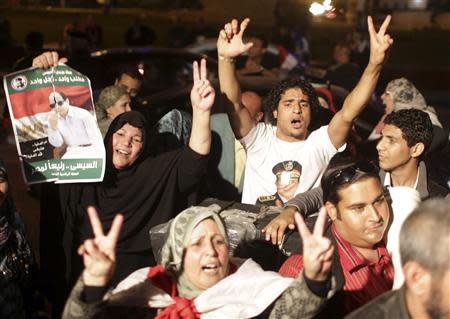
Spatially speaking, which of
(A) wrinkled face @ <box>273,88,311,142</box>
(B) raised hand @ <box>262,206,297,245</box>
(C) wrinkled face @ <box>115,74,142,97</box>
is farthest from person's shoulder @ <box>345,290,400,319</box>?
(C) wrinkled face @ <box>115,74,142,97</box>

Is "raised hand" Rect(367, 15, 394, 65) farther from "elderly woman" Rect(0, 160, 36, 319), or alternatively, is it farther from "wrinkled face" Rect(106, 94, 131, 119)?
"elderly woman" Rect(0, 160, 36, 319)

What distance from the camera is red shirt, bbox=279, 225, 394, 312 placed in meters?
4.27

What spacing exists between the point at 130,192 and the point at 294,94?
50.0 inches

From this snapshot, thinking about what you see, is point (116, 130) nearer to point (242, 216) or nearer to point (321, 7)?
point (242, 216)

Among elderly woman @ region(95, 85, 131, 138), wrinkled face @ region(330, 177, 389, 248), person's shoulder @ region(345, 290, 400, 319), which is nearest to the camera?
person's shoulder @ region(345, 290, 400, 319)

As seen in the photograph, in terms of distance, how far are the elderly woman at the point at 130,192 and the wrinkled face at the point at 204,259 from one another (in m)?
1.45

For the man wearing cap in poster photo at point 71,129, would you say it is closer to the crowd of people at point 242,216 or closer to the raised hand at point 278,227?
the crowd of people at point 242,216

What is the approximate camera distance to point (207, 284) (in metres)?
4.00

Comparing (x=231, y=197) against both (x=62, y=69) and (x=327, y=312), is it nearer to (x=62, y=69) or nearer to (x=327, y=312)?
(x=62, y=69)

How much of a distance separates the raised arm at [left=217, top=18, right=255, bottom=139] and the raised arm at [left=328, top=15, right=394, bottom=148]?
0.56 m

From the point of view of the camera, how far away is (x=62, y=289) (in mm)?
5746

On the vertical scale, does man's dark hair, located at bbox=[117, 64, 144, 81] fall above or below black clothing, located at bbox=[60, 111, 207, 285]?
above

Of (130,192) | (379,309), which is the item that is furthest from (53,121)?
(379,309)

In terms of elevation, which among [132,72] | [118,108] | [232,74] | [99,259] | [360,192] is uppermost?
[132,72]
